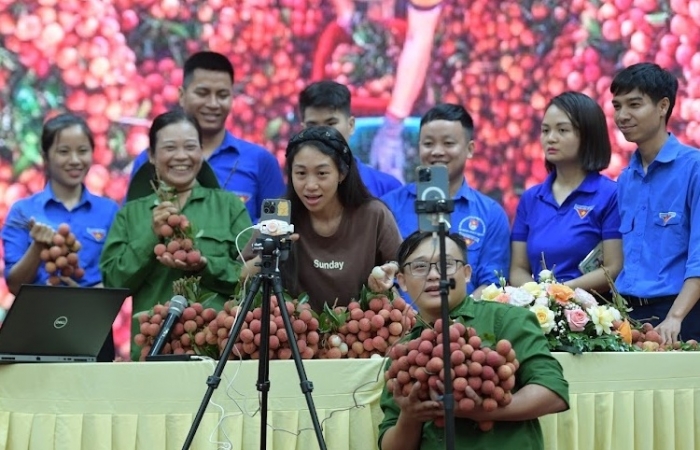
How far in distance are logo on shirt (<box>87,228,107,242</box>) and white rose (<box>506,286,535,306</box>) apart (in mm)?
1783

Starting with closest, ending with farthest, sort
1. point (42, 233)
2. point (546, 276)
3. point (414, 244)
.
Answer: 1. point (414, 244)
2. point (546, 276)
3. point (42, 233)

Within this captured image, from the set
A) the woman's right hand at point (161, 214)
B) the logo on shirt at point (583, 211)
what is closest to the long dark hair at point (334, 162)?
the woman's right hand at point (161, 214)

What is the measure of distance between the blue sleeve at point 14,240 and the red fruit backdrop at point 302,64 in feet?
1.66

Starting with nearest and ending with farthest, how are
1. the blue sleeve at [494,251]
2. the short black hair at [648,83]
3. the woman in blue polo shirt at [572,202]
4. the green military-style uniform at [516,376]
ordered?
the green military-style uniform at [516,376] < the short black hair at [648,83] < the woman in blue polo shirt at [572,202] < the blue sleeve at [494,251]

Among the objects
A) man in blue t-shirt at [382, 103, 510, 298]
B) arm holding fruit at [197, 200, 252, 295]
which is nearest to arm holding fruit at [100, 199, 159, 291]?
arm holding fruit at [197, 200, 252, 295]

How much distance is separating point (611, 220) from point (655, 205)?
0.22 meters

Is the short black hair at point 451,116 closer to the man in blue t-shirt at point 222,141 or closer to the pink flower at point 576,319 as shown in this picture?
the man in blue t-shirt at point 222,141

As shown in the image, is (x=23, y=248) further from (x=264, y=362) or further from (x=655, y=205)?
(x=655, y=205)

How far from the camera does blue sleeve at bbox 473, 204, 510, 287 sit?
418cm

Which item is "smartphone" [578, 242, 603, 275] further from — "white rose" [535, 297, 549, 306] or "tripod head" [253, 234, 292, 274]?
"tripod head" [253, 234, 292, 274]

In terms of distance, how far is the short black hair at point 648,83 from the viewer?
388 centimetres

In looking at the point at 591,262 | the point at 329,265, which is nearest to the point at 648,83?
the point at 591,262

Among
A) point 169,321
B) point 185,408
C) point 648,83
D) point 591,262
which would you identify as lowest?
point 185,408

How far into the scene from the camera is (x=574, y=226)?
13.2ft
